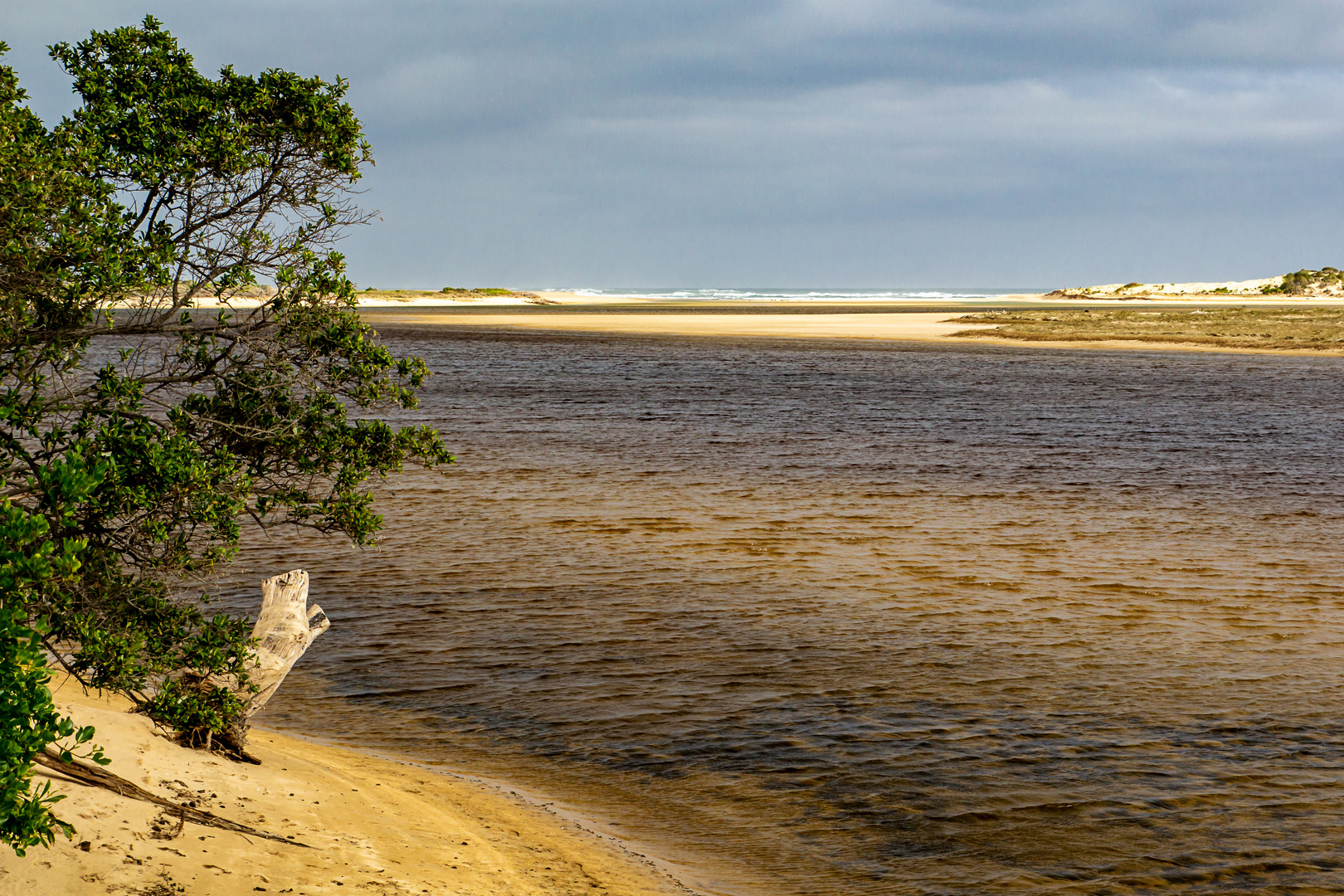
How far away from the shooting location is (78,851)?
641 cm

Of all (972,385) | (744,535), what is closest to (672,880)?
(744,535)

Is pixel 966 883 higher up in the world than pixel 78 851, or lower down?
lower down

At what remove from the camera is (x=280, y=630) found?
955 cm

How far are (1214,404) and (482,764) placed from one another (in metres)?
37.2

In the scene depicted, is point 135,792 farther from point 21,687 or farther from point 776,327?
point 776,327

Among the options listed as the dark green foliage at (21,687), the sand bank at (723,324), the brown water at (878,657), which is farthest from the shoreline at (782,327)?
the dark green foliage at (21,687)

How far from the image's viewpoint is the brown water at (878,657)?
8.60m

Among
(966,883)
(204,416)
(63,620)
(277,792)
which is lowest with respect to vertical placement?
(966,883)

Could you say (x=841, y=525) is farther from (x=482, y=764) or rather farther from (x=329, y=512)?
(x=329, y=512)

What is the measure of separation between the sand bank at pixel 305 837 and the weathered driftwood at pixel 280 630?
2.04 ft

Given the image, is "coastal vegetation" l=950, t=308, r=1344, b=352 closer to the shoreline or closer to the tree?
the shoreline

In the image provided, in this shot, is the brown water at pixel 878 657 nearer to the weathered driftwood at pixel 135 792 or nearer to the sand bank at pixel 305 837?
the sand bank at pixel 305 837

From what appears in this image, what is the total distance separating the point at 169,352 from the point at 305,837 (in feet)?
11.8

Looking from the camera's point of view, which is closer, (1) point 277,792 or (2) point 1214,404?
(1) point 277,792
